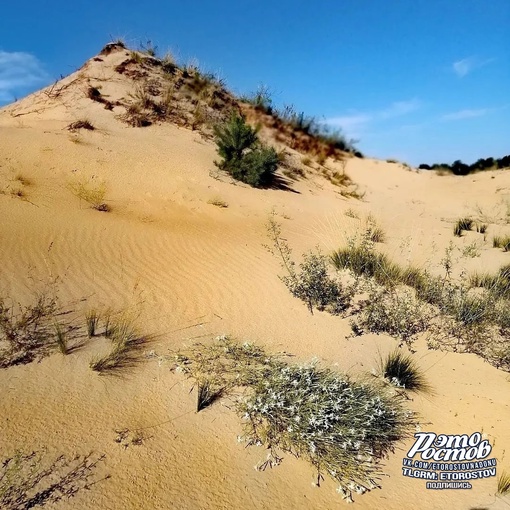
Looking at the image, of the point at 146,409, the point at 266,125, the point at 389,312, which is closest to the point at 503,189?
the point at 266,125

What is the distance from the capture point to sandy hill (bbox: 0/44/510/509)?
9.58ft

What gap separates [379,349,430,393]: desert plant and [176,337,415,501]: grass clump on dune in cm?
18

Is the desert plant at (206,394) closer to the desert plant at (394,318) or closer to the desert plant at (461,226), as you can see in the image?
the desert plant at (394,318)

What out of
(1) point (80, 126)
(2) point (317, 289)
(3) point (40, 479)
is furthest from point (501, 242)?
(1) point (80, 126)

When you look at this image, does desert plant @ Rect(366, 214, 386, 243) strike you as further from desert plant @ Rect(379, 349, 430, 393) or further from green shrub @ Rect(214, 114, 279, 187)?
desert plant @ Rect(379, 349, 430, 393)

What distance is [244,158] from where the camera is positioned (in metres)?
11.1

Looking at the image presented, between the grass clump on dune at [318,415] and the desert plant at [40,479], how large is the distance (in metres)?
1.18

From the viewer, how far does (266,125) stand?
17047mm

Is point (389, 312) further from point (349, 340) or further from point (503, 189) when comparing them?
point (503, 189)

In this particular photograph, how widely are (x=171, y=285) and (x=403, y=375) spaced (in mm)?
3025

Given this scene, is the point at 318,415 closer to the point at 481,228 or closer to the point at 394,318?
the point at 394,318

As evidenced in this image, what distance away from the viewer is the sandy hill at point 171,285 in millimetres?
2920

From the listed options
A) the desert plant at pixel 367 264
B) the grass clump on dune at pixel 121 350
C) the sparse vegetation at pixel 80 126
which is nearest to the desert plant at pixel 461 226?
the desert plant at pixel 367 264

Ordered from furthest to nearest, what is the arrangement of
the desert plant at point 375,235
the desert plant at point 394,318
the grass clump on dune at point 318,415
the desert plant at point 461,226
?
the desert plant at point 461,226 < the desert plant at point 375,235 < the desert plant at point 394,318 < the grass clump on dune at point 318,415
